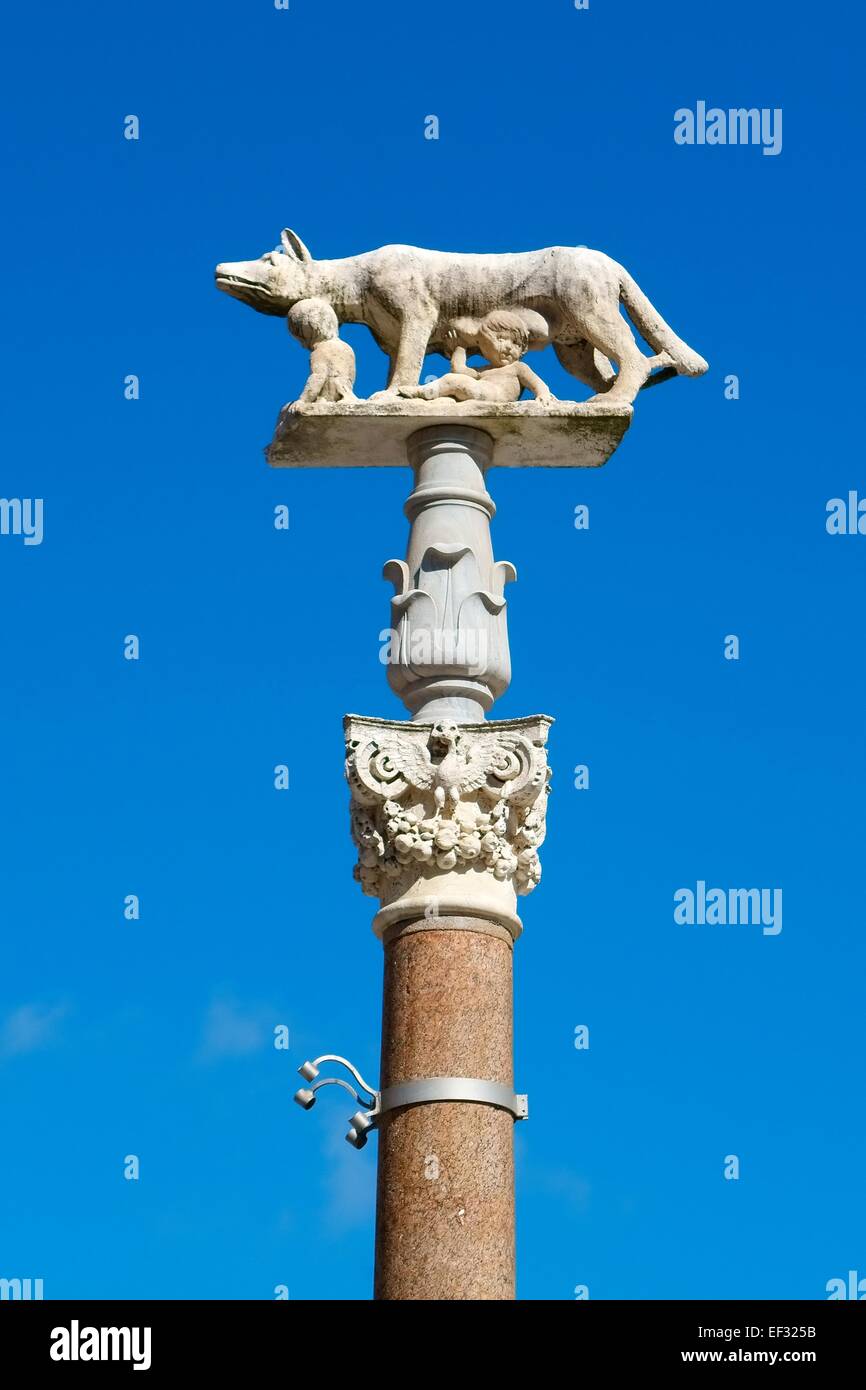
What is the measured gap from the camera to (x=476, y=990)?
16.7 meters

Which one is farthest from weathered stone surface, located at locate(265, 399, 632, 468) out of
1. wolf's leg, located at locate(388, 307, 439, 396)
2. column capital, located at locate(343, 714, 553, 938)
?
column capital, located at locate(343, 714, 553, 938)

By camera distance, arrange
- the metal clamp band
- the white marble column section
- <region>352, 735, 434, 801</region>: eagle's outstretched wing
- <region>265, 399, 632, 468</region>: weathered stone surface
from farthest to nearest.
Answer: <region>265, 399, 632, 468</region>: weathered stone surface, the white marble column section, <region>352, 735, 434, 801</region>: eagle's outstretched wing, the metal clamp band

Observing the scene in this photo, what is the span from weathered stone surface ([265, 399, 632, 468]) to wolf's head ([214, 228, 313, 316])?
101 centimetres

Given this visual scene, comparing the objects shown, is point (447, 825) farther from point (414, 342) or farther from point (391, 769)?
point (414, 342)

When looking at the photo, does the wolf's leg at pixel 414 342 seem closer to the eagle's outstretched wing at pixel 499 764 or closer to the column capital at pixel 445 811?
the column capital at pixel 445 811

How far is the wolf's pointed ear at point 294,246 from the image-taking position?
19531mm

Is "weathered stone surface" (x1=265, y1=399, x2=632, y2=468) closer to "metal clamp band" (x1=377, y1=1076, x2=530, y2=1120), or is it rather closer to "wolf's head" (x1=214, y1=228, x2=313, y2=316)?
"wolf's head" (x1=214, y1=228, x2=313, y2=316)

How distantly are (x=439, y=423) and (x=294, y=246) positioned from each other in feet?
6.86

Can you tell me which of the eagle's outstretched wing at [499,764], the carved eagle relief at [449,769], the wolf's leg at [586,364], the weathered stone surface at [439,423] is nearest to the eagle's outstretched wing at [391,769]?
the carved eagle relief at [449,769]

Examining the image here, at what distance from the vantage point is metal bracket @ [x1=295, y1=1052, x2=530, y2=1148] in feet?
53.7
